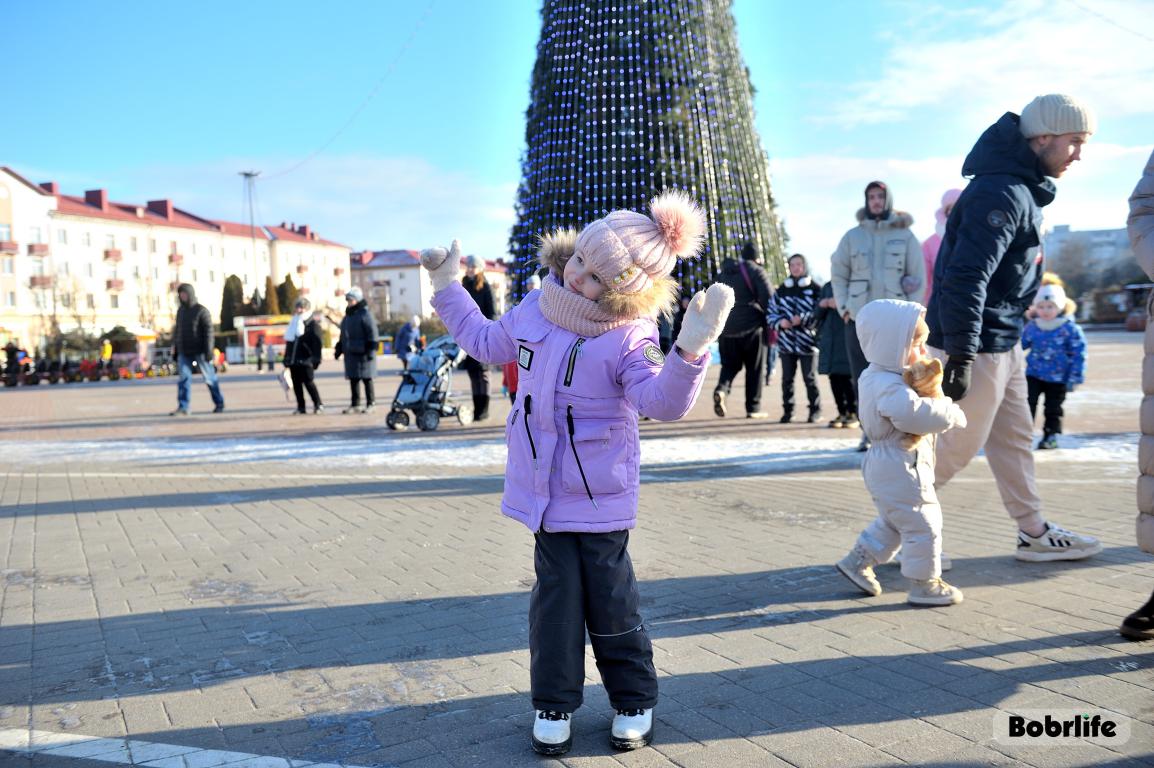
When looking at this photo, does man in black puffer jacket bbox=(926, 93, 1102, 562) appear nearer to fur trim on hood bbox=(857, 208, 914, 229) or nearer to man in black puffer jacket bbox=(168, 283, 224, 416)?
fur trim on hood bbox=(857, 208, 914, 229)

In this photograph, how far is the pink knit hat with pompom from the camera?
2881 millimetres

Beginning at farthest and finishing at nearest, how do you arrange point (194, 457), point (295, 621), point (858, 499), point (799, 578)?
point (194, 457), point (858, 499), point (799, 578), point (295, 621)

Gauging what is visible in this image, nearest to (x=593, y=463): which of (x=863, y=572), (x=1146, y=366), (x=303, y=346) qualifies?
(x=863, y=572)

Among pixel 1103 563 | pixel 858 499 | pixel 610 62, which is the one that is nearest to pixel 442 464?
pixel 858 499

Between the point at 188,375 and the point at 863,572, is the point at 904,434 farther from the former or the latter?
the point at 188,375

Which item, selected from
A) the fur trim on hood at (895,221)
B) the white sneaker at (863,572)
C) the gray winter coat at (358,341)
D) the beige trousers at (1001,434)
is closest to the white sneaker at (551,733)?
the white sneaker at (863,572)

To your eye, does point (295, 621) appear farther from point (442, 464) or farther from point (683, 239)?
point (442, 464)

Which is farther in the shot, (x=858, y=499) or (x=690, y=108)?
(x=690, y=108)

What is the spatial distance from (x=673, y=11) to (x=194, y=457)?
10.8 m

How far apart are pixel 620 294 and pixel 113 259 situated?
93789 mm

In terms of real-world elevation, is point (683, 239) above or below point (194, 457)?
above

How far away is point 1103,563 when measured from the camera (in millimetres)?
4645

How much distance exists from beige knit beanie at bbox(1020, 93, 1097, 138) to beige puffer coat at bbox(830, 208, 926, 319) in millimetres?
3575

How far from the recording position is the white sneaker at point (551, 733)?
9.25 feet
